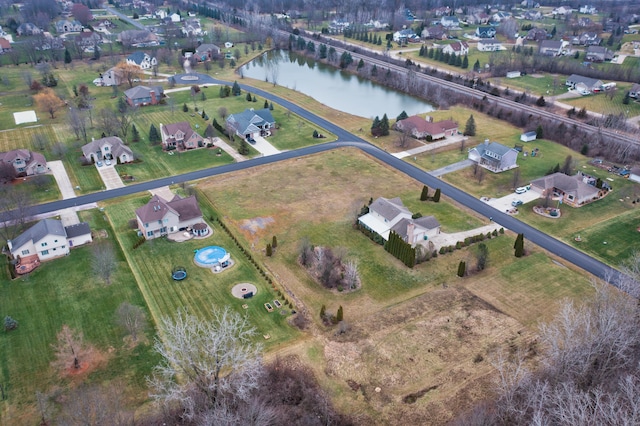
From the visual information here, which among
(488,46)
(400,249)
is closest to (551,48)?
(488,46)

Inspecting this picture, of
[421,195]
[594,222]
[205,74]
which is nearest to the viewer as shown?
[594,222]

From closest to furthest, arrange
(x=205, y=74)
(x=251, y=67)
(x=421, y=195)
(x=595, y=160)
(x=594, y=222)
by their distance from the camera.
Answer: (x=594, y=222)
(x=421, y=195)
(x=595, y=160)
(x=205, y=74)
(x=251, y=67)

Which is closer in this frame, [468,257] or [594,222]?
[468,257]

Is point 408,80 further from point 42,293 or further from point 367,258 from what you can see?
point 42,293

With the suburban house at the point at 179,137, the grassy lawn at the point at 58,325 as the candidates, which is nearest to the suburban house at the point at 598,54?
the suburban house at the point at 179,137

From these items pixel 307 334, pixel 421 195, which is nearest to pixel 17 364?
pixel 307 334

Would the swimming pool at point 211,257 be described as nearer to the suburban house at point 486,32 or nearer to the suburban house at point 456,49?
the suburban house at point 456,49

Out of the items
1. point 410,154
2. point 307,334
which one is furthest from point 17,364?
point 410,154
